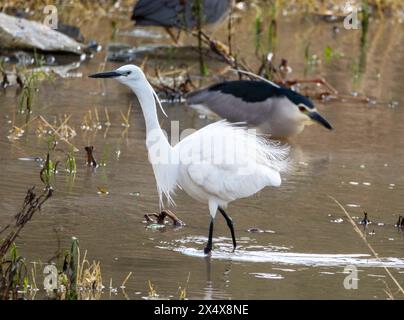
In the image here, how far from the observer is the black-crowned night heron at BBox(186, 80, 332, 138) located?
1053 centimetres

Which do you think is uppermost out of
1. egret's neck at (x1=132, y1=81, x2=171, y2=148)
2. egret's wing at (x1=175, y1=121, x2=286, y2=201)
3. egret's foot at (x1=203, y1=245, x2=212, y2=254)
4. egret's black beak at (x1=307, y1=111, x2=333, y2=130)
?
egret's neck at (x1=132, y1=81, x2=171, y2=148)

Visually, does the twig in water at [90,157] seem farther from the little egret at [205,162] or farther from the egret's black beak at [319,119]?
the egret's black beak at [319,119]

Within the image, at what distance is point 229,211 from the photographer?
7.89 m

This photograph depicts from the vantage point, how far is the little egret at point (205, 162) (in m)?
6.91

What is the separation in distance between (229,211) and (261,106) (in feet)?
9.98

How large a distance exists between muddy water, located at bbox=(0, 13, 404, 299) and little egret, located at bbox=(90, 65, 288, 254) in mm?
319

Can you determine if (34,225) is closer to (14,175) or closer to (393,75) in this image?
(14,175)

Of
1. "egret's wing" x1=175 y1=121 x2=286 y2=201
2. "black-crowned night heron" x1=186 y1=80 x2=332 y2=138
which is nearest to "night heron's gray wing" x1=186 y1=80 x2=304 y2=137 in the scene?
"black-crowned night heron" x1=186 y1=80 x2=332 y2=138

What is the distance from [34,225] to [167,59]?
737 centimetres

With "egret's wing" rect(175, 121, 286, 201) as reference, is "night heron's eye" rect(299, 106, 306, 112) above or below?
below

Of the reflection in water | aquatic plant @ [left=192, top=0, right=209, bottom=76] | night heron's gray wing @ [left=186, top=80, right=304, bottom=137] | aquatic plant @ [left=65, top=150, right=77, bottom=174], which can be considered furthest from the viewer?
aquatic plant @ [left=192, top=0, right=209, bottom=76]

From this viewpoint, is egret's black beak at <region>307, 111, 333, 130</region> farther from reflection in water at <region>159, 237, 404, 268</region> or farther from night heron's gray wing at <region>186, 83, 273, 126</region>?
reflection in water at <region>159, 237, 404, 268</region>

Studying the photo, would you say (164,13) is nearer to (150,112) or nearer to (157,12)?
(157,12)

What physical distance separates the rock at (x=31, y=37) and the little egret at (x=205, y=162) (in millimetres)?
6847
